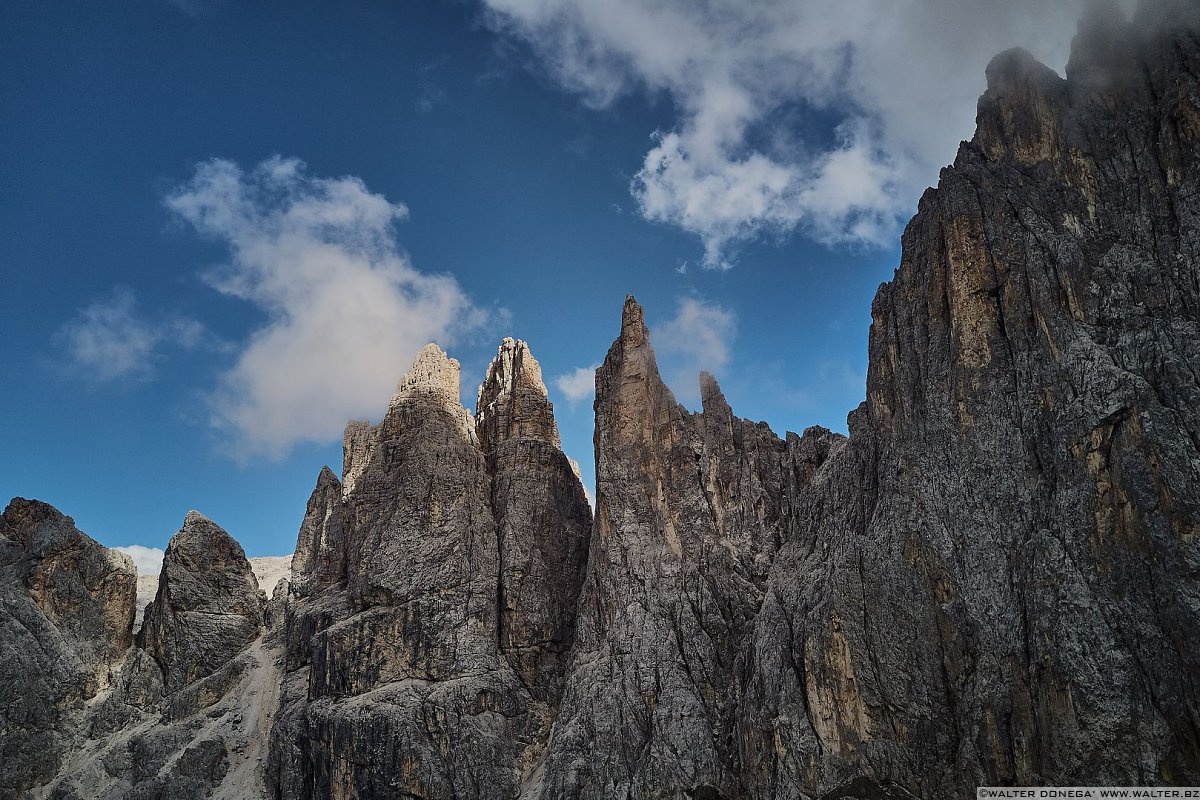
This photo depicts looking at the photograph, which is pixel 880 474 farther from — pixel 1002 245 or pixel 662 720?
pixel 662 720

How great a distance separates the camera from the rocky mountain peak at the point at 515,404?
3809 inches

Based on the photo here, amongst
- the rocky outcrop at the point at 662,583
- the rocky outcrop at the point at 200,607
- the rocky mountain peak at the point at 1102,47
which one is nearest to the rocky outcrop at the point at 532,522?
the rocky outcrop at the point at 662,583

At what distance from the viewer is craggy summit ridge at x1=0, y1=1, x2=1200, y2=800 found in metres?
44.0

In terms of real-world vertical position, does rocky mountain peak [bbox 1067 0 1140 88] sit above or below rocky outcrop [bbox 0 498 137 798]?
above

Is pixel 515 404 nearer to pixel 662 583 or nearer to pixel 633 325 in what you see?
pixel 633 325

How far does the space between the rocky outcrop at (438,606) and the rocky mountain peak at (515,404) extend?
0.26 m

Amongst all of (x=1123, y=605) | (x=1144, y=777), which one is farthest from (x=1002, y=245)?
(x=1144, y=777)

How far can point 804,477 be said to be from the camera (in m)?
78.8

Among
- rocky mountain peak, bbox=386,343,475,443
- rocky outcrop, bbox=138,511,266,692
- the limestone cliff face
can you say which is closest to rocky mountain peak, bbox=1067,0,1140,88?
the limestone cliff face

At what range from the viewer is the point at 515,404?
3868 inches

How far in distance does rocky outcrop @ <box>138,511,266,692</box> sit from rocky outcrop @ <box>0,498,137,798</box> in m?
4.40

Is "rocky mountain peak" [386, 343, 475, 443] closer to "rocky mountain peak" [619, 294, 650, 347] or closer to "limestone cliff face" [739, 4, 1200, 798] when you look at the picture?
"rocky mountain peak" [619, 294, 650, 347]

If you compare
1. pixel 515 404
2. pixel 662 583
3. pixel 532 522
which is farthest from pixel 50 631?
pixel 662 583

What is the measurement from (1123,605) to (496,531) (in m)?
59.3
